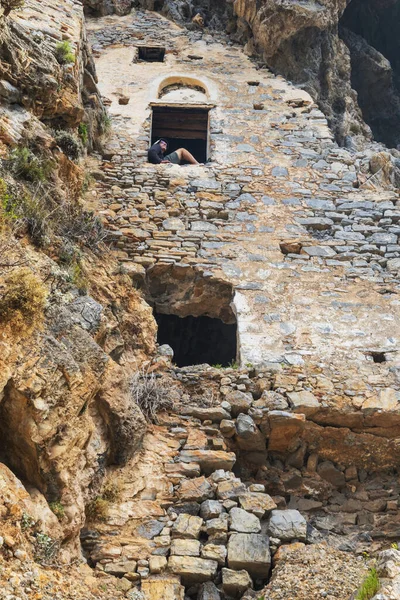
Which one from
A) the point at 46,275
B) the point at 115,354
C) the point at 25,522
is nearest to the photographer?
the point at 25,522

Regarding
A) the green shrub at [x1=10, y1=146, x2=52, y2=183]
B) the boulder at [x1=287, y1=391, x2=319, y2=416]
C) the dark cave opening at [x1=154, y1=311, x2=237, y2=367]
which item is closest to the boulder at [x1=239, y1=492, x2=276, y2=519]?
the boulder at [x1=287, y1=391, x2=319, y2=416]

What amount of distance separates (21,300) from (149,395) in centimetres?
176

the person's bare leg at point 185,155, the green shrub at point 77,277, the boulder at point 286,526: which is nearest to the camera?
the boulder at point 286,526

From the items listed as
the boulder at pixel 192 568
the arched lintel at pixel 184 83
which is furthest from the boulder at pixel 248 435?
the arched lintel at pixel 184 83

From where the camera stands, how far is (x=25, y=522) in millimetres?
2918

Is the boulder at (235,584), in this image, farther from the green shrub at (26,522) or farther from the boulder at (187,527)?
the green shrub at (26,522)

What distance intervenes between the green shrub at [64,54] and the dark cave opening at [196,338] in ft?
13.0

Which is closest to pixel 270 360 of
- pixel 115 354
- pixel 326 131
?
pixel 115 354

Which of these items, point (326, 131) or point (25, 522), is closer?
point (25, 522)

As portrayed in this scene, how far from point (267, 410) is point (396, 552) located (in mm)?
2026

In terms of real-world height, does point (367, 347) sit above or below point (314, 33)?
below

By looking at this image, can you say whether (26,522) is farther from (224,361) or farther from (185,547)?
(224,361)

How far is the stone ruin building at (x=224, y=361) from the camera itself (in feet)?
11.5

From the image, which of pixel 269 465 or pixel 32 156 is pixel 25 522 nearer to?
pixel 269 465
